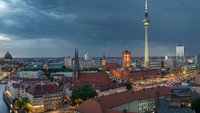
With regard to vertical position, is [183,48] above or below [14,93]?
above

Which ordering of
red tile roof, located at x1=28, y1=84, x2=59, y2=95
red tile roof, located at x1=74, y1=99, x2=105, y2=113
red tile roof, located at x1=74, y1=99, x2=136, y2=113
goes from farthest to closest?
1. red tile roof, located at x1=28, y1=84, x2=59, y2=95
2. red tile roof, located at x1=74, y1=99, x2=105, y2=113
3. red tile roof, located at x1=74, y1=99, x2=136, y2=113

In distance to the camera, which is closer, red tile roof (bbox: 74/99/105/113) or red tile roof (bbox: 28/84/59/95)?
red tile roof (bbox: 74/99/105/113)

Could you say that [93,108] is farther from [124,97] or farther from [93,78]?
[93,78]

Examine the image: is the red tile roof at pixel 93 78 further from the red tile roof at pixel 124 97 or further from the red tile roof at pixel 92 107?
the red tile roof at pixel 92 107

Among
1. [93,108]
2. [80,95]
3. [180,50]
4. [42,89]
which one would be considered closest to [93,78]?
[80,95]

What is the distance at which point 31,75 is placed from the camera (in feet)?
221

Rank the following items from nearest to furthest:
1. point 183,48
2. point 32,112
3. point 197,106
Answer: point 197,106 → point 32,112 → point 183,48

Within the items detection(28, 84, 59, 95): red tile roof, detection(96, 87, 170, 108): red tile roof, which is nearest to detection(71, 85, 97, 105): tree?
detection(28, 84, 59, 95): red tile roof

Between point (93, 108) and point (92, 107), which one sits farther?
point (92, 107)

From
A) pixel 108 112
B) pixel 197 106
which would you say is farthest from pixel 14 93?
pixel 197 106

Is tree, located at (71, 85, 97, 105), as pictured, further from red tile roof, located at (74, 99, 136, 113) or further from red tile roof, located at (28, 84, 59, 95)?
red tile roof, located at (74, 99, 136, 113)

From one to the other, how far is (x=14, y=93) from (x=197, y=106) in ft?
96.7

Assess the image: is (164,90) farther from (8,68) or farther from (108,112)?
(8,68)

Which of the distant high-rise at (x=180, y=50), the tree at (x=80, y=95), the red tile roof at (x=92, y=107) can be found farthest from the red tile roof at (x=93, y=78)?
the distant high-rise at (x=180, y=50)
